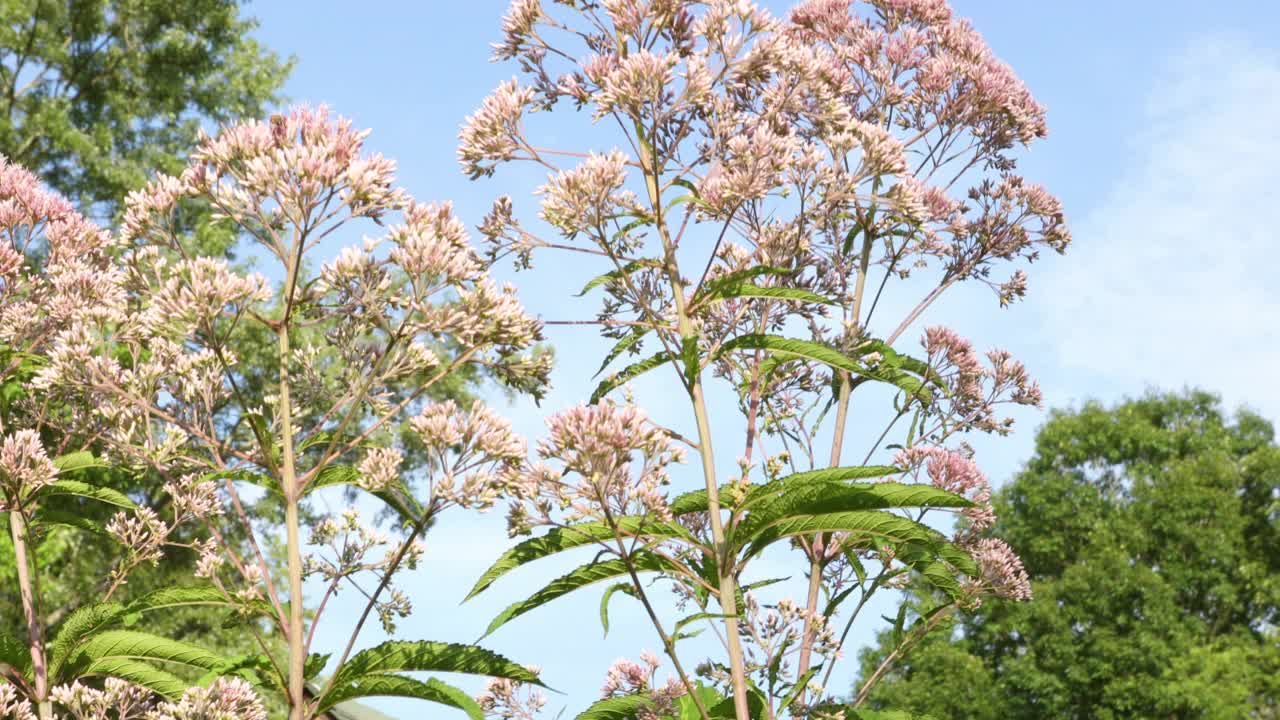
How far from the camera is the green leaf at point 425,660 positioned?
177 inches

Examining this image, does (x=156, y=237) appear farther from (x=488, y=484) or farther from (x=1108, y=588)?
(x=1108, y=588)

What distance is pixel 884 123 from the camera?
7469mm

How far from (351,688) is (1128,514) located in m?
33.8

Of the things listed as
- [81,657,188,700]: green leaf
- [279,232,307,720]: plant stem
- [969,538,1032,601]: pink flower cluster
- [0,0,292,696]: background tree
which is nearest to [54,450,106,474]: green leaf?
[81,657,188,700]: green leaf

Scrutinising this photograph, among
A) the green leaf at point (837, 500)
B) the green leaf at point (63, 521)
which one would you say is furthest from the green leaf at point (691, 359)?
the green leaf at point (63, 521)

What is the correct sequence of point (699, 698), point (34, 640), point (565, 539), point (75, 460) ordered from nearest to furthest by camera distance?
point (565, 539), point (699, 698), point (34, 640), point (75, 460)

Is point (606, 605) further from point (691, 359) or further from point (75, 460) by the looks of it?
point (75, 460)

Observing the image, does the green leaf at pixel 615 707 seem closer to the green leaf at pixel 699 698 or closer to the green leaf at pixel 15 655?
the green leaf at pixel 699 698

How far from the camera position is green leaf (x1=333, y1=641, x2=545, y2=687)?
14.7 feet

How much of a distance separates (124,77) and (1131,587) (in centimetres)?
3003

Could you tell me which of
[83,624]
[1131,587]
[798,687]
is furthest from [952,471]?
[1131,587]

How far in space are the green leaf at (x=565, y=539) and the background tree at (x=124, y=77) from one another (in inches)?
986

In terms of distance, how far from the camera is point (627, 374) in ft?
17.9

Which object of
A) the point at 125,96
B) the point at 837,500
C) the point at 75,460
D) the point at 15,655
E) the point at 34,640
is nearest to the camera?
the point at 837,500
